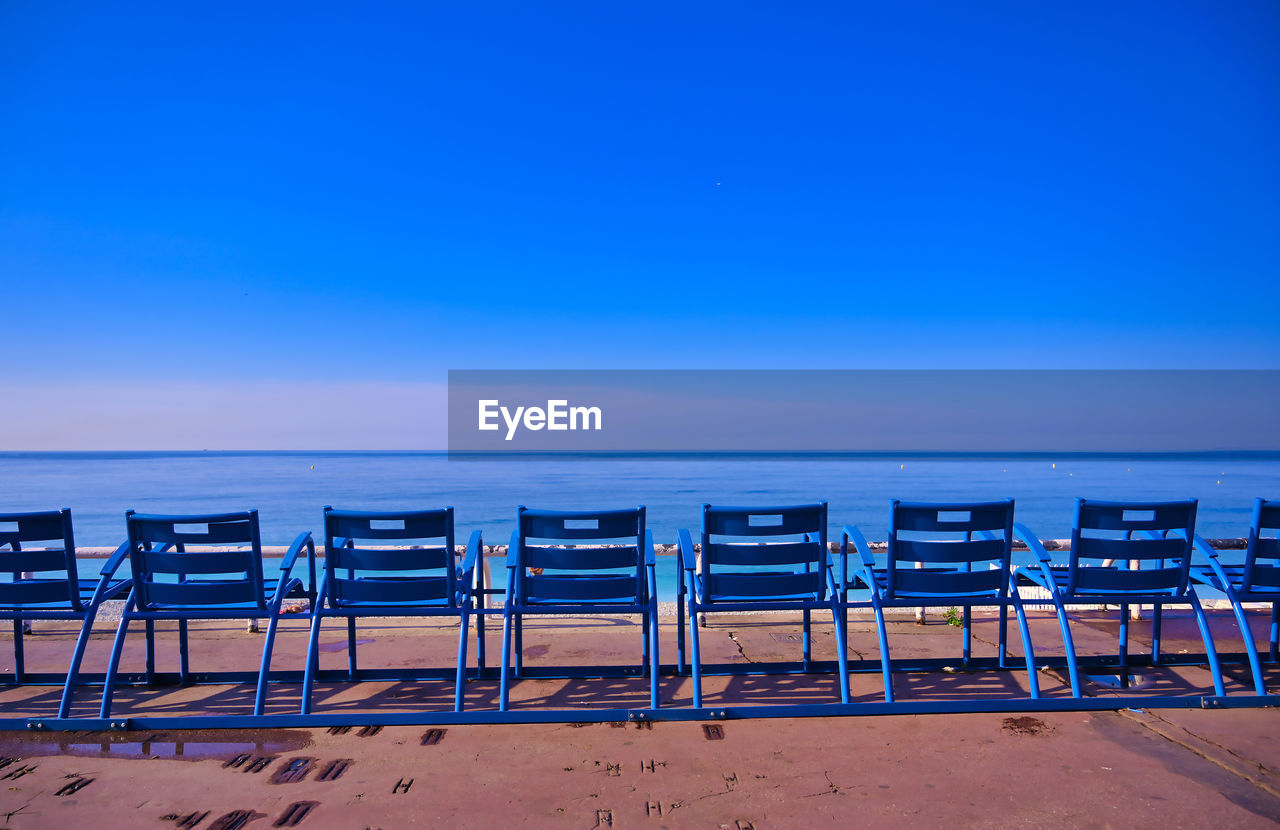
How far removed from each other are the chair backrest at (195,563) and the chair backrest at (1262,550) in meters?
5.06

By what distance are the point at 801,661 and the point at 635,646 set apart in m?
1.13

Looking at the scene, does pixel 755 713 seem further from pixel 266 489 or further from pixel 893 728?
pixel 266 489

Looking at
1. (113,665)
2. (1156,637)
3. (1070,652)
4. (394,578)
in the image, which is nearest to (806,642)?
(1070,652)

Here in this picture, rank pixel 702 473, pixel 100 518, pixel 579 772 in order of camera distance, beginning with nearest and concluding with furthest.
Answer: pixel 579 772
pixel 100 518
pixel 702 473

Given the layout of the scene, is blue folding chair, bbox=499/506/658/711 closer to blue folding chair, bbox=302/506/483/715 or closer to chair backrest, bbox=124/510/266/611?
blue folding chair, bbox=302/506/483/715

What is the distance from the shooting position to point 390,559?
12.8 feet

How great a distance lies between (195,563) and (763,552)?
2842mm

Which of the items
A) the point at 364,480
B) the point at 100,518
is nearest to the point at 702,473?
the point at 364,480

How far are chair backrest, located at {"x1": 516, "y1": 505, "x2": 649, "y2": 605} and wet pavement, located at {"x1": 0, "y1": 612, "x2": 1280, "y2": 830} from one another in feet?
1.90

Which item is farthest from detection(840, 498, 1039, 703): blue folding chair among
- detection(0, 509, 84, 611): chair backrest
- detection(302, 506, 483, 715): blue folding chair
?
detection(0, 509, 84, 611): chair backrest

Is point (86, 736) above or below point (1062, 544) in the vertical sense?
below

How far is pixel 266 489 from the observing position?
4128cm

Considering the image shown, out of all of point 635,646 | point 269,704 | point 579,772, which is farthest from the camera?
point 635,646

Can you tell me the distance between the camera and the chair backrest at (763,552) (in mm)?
3924
